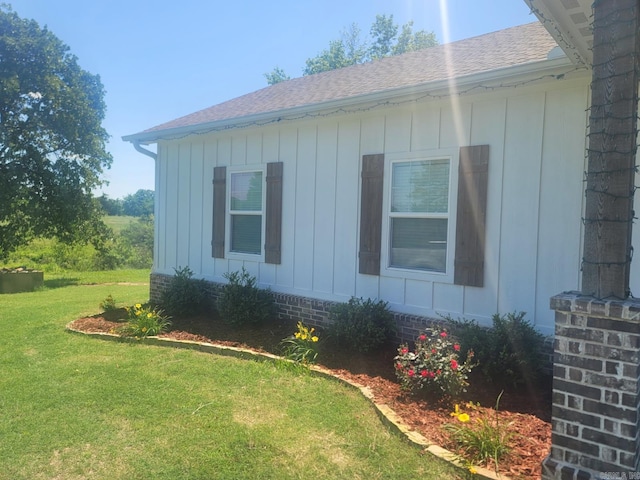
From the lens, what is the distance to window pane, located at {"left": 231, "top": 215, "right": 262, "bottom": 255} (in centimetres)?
674

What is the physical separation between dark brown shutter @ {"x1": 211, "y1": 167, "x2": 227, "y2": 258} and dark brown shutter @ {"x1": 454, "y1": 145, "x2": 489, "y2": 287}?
371cm

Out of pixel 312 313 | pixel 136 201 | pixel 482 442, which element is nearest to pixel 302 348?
pixel 312 313

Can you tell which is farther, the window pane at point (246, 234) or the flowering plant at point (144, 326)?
the window pane at point (246, 234)

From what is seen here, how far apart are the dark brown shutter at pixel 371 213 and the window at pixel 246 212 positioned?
1.79 m

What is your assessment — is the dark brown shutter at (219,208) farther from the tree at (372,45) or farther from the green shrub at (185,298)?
the tree at (372,45)

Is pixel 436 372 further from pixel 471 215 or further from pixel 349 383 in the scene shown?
pixel 471 215

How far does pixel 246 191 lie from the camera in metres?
6.85

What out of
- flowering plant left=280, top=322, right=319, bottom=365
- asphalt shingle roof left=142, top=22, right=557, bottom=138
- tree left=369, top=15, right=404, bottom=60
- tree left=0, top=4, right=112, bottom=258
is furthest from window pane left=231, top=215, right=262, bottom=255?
tree left=369, top=15, right=404, bottom=60

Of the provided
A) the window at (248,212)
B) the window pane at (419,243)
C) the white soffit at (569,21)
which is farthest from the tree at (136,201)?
the white soffit at (569,21)

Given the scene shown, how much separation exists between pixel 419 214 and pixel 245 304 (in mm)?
2544

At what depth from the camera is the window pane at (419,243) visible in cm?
496

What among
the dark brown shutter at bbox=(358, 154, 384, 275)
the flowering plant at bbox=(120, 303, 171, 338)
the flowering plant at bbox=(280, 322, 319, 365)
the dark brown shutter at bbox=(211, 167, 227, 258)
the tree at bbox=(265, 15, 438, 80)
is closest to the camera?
the flowering plant at bbox=(280, 322, 319, 365)

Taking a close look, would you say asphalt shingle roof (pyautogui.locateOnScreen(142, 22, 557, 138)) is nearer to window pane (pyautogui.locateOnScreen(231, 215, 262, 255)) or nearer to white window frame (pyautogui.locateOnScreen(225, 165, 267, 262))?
white window frame (pyautogui.locateOnScreen(225, 165, 267, 262))

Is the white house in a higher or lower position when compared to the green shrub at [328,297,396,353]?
higher
